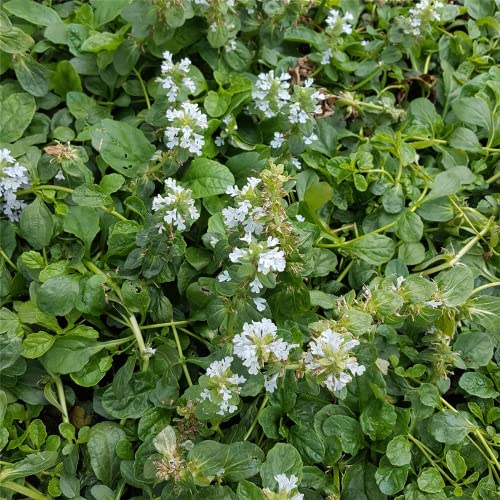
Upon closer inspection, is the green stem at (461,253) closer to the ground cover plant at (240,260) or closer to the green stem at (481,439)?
the ground cover plant at (240,260)

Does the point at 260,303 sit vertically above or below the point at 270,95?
below

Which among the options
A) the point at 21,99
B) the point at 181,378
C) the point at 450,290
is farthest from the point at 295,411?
the point at 21,99

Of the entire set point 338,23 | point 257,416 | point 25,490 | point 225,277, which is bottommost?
point 25,490

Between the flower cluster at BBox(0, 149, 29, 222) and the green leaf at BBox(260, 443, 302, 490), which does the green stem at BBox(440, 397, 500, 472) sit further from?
the flower cluster at BBox(0, 149, 29, 222)

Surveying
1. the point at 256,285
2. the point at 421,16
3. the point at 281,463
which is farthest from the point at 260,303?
the point at 421,16

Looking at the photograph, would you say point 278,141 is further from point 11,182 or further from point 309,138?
point 11,182

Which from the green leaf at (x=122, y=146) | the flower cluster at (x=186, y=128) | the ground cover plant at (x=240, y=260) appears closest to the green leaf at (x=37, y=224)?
the ground cover plant at (x=240, y=260)
